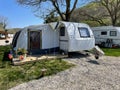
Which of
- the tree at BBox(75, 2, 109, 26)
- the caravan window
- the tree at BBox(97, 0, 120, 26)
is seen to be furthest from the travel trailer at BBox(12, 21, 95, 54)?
the tree at BBox(75, 2, 109, 26)

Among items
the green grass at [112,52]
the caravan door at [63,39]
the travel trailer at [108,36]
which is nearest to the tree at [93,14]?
the travel trailer at [108,36]

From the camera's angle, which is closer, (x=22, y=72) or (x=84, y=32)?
(x=22, y=72)

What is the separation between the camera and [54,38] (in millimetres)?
12695

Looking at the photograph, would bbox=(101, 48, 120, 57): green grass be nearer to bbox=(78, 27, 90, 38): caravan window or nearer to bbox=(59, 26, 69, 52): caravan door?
bbox=(78, 27, 90, 38): caravan window

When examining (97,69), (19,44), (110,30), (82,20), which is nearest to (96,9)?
(82,20)

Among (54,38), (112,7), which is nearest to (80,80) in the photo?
(54,38)

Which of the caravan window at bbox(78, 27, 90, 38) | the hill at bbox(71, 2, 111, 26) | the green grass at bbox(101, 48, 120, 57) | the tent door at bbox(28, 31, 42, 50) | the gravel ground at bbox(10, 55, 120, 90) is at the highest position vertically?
the hill at bbox(71, 2, 111, 26)

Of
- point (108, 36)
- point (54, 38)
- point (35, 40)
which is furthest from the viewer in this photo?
point (108, 36)

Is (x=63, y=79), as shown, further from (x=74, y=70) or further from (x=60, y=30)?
(x=60, y=30)

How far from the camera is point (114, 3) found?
2619 cm

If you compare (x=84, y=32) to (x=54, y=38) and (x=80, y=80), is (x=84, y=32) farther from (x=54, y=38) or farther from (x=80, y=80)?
(x=80, y=80)

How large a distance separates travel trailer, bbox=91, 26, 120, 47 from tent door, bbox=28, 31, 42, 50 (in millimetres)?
8948

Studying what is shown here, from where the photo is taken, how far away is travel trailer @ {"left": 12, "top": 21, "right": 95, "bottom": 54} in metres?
11.7

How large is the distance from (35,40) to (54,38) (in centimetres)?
133
